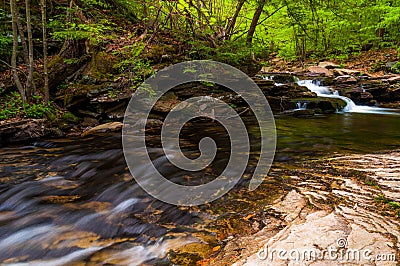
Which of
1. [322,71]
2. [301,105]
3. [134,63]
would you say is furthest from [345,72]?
[134,63]

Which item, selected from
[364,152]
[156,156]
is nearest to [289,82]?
[364,152]

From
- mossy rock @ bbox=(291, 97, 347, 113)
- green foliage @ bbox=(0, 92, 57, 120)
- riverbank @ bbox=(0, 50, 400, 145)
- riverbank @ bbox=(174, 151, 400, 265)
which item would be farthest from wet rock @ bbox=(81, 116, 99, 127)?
mossy rock @ bbox=(291, 97, 347, 113)

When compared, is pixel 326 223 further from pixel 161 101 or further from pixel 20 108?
pixel 20 108

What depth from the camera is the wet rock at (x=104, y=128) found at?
7.17 metres

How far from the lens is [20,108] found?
7.15 meters

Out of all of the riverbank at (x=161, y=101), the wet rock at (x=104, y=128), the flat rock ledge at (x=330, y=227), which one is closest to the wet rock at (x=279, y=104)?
the riverbank at (x=161, y=101)

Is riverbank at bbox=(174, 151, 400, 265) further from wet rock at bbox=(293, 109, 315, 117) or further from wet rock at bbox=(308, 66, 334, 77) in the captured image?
wet rock at bbox=(308, 66, 334, 77)

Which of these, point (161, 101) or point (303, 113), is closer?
point (161, 101)

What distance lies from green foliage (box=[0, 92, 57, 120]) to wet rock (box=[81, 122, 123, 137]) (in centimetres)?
135

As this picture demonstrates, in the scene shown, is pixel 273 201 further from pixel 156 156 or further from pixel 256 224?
pixel 156 156

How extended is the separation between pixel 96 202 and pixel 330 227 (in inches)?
107

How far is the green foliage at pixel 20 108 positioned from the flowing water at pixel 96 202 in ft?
4.08

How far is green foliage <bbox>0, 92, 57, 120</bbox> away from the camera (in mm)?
6867

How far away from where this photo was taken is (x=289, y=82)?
14984 millimetres
